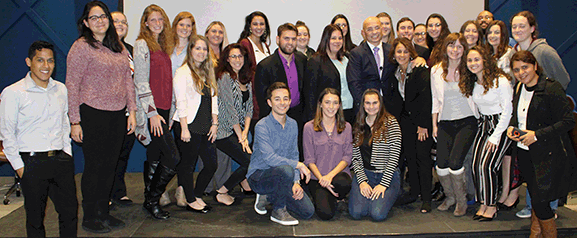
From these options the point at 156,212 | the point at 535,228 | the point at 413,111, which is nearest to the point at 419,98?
the point at 413,111

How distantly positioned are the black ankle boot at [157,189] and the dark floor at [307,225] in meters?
0.06

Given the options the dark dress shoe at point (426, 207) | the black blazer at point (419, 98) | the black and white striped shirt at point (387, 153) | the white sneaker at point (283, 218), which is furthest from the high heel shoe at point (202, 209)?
the black blazer at point (419, 98)

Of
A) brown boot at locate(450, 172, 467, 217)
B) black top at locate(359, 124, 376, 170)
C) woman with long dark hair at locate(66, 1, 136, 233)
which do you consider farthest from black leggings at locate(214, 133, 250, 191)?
brown boot at locate(450, 172, 467, 217)

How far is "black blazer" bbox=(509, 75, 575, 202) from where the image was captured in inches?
100

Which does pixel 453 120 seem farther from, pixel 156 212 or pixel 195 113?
pixel 156 212

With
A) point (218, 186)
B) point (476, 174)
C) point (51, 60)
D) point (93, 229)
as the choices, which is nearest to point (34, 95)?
point (51, 60)

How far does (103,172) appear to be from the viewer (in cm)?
267

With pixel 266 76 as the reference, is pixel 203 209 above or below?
below

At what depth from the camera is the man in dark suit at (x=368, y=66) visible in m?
3.36

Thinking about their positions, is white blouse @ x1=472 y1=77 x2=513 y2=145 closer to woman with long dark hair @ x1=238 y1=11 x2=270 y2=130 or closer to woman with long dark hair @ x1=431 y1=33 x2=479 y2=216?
woman with long dark hair @ x1=431 y1=33 x2=479 y2=216

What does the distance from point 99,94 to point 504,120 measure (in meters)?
2.69

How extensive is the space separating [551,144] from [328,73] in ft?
5.35

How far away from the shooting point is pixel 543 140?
8.46 feet

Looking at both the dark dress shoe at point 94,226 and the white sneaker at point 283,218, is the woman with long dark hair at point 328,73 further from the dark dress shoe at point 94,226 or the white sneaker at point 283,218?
the dark dress shoe at point 94,226
